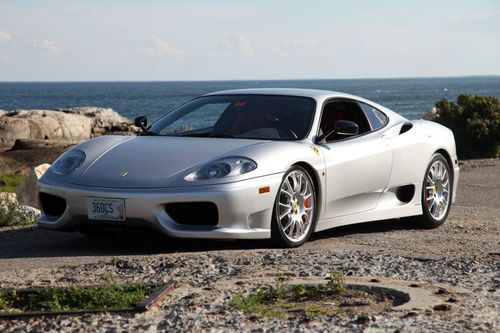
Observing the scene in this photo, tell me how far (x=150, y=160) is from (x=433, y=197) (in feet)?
10.6

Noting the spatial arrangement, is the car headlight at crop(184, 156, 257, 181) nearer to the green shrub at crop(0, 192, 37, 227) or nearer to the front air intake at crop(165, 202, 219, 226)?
the front air intake at crop(165, 202, 219, 226)

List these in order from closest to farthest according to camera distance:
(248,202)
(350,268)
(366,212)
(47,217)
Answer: (350,268) < (248,202) < (47,217) < (366,212)

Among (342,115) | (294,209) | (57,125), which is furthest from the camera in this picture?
(57,125)

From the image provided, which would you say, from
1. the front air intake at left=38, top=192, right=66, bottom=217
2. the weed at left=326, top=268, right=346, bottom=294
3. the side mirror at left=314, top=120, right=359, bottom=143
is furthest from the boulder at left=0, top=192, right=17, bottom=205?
the weed at left=326, top=268, right=346, bottom=294

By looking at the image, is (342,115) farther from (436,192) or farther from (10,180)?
(10,180)

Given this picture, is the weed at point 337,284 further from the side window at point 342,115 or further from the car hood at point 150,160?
the side window at point 342,115

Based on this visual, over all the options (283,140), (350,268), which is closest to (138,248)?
(283,140)

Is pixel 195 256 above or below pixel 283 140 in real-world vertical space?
below

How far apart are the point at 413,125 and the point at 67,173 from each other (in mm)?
3572

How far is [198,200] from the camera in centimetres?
790

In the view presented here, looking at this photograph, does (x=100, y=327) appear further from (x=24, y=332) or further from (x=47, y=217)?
(x=47, y=217)

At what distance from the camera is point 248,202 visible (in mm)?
8047

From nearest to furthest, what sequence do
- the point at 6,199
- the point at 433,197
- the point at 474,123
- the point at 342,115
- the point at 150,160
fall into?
the point at 150,160 → the point at 342,115 → the point at 433,197 → the point at 6,199 → the point at 474,123

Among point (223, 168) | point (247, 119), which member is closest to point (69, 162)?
point (223, 168)
